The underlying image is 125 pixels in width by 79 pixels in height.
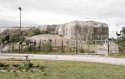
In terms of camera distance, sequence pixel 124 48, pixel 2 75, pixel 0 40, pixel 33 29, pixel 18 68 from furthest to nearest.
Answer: pixel 33 29, pixel 0 40, pixel 124 48, pixel 18 68, pixel 2 75

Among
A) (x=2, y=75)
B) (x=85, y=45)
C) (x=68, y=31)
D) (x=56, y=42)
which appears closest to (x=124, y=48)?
(x=85, y=45)

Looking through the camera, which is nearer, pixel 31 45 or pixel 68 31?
pixel 31 45

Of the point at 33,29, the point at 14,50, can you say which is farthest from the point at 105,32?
the point at 14,50

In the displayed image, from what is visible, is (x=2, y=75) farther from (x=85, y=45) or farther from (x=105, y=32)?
(x=105, y=32)

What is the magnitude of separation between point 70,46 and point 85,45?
2176 mm

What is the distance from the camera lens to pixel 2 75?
53.1 ft

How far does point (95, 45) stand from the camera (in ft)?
170

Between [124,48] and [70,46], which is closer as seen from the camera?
[124,48]

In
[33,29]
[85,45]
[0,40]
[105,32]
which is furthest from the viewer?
[105,32]

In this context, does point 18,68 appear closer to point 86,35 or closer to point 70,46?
point 70,46

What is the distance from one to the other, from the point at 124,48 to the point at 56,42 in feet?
54.4

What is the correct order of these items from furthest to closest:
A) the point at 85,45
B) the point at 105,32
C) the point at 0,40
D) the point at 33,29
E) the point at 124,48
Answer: the point at 105,32
the point at 33,29
the point at 0,40
the point at 85,45
the point at 124,48

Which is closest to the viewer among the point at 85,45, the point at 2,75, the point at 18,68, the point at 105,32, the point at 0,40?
the point at 2,75

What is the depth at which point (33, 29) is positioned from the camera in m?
68.2
